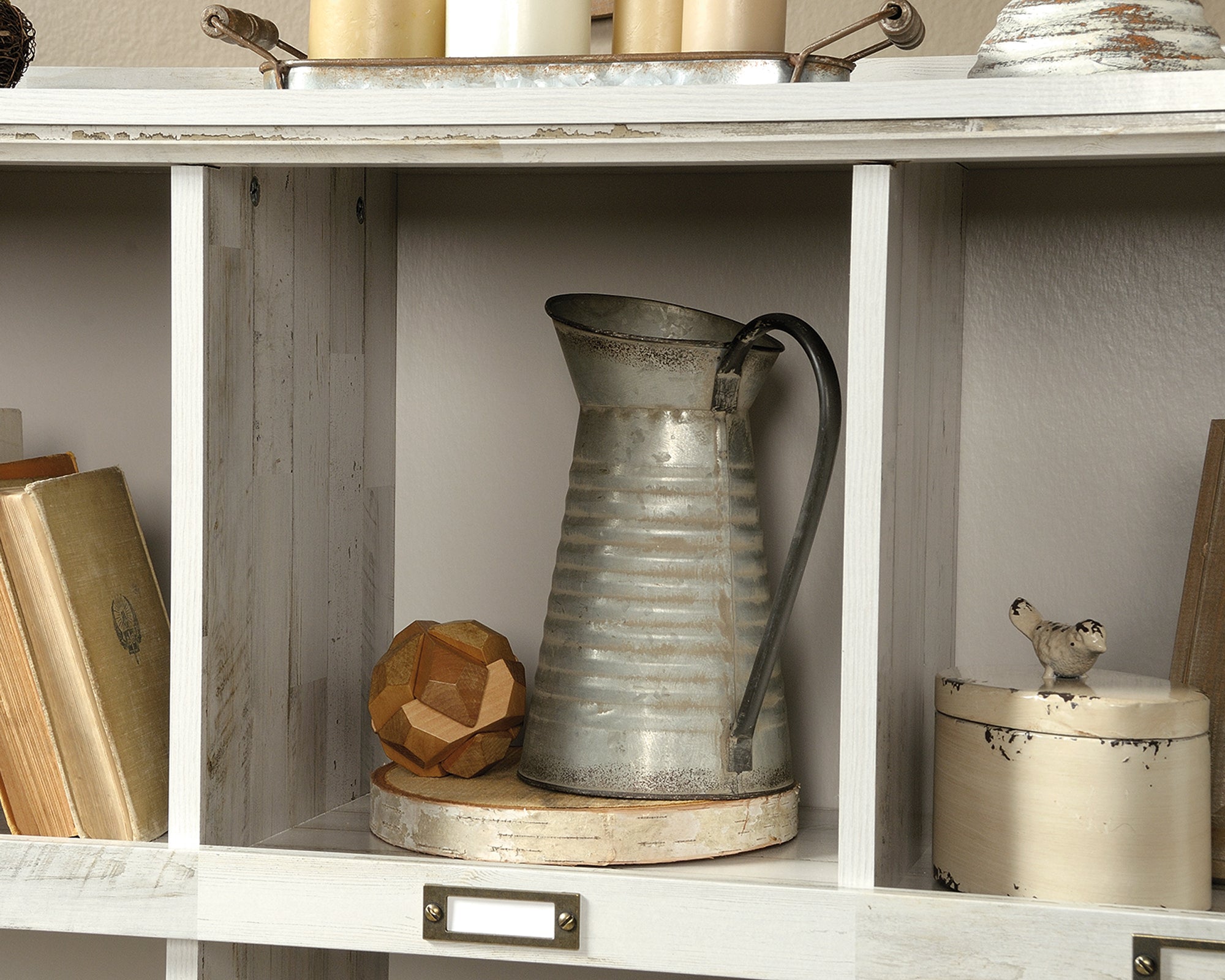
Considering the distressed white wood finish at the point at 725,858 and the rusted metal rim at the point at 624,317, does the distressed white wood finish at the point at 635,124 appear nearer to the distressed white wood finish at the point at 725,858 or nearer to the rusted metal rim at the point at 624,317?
the rusted metal rim at the point at 624,317

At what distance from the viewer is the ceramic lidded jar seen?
2.46 feet

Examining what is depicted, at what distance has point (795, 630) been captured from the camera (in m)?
1.04

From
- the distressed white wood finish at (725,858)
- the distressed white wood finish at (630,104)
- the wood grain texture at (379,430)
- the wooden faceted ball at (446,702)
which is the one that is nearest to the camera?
the distressed white wood finish at (630,104)

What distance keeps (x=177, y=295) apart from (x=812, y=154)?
0.38 m

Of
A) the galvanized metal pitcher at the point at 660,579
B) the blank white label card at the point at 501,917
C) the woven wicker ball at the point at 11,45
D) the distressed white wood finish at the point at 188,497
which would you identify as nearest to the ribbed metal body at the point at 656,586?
the galvanized metal pitcher at the point at 660,579

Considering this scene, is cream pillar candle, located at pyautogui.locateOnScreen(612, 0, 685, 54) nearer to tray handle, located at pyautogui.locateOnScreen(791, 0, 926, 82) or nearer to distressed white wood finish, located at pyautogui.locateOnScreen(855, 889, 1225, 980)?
tray handle, located at pyautogui.locateOnScreen(791, 0, 926, 82)

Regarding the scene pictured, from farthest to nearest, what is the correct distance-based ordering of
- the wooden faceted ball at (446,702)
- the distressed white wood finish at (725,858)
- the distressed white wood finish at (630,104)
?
the wooden faceted ball at (446,702), the distressed white wood finish at (725,858), the distressed white wood finish at (630,104)

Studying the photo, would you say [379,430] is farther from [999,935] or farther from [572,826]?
[999,935]

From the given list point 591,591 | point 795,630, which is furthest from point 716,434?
point 795,630

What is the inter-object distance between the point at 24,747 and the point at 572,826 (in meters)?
0.35

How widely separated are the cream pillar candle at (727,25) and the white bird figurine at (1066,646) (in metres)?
0.38

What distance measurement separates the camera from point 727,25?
0.76 meters

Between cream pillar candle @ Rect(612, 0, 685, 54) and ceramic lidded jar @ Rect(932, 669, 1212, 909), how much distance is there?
43 cm

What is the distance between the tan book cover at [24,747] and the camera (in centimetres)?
83
